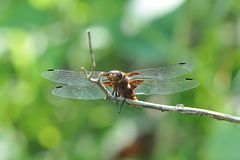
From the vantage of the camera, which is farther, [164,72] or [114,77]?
[164,72]

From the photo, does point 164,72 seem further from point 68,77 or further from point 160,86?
point 68,77

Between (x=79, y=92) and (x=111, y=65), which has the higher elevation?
(x=79, y=92)

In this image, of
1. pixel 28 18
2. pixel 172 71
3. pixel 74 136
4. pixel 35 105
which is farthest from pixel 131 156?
pixel 172 71

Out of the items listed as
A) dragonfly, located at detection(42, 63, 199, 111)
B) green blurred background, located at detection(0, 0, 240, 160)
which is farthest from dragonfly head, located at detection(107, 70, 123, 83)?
green blurred background, located at detection(0, 0, 240, 160)

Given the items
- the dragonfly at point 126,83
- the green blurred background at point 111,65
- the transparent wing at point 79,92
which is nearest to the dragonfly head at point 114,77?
the dragonfly at point 126,83

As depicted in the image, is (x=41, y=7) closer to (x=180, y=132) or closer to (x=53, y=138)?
(x=53, y=138)

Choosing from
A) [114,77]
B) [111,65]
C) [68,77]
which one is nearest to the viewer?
[114,77]

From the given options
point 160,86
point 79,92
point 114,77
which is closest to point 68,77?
point 79,92
